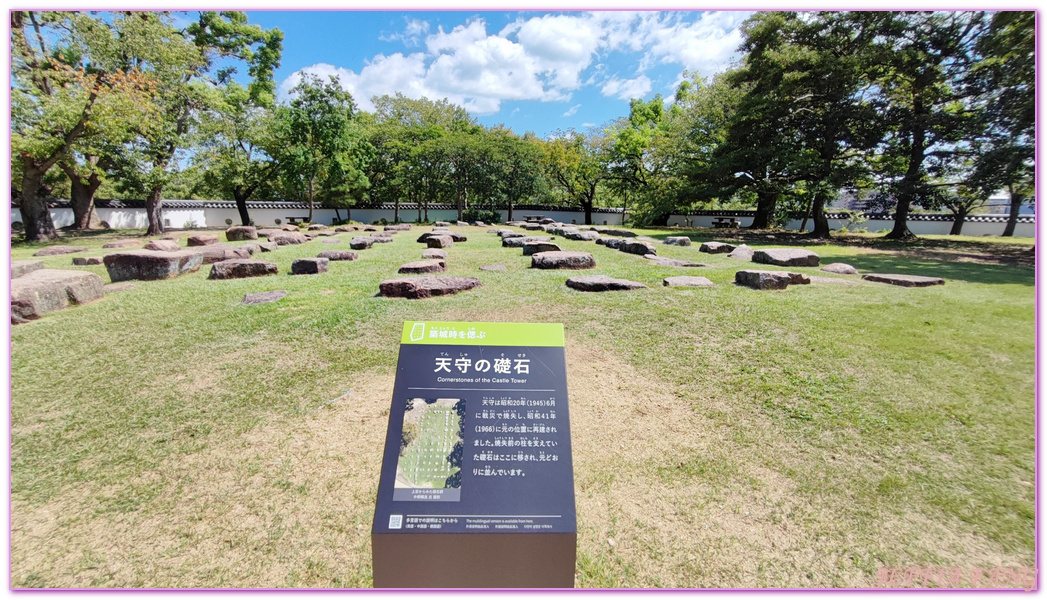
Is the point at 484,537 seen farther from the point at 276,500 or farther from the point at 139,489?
the point at 139,489

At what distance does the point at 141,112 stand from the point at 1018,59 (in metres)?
23.6

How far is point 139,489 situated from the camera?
8.21 feet

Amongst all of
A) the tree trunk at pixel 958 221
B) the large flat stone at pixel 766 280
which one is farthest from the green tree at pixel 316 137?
the tree trunk at pixel 958 221

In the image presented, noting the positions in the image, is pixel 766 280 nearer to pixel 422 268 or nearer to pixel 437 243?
pixel 422 268

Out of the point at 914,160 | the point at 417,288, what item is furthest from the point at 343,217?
the point at 914,160

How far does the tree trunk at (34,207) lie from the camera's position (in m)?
12.9

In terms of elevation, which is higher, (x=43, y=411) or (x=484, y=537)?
(x=484, y=537)

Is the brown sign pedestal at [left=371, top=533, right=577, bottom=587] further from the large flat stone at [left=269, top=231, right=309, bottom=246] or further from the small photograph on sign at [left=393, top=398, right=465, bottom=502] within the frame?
the large flat stone at [left=269, top=231, right=309, bottom=246]

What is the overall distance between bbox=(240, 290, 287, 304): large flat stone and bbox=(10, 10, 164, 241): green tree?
1092cm

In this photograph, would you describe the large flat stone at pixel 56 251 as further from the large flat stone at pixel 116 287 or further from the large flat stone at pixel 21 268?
the large flat stone at pixel 116 287

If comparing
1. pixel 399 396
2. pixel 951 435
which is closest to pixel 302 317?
pixel 399 396

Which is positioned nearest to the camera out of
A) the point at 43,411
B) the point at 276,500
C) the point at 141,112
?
the point at 276,500

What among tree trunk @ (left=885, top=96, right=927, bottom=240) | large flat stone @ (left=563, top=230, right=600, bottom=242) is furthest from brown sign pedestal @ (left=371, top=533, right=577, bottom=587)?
tree trunk @ (left=885, top=96, right=927, bottom=240)

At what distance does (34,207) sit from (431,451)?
1920 cm
